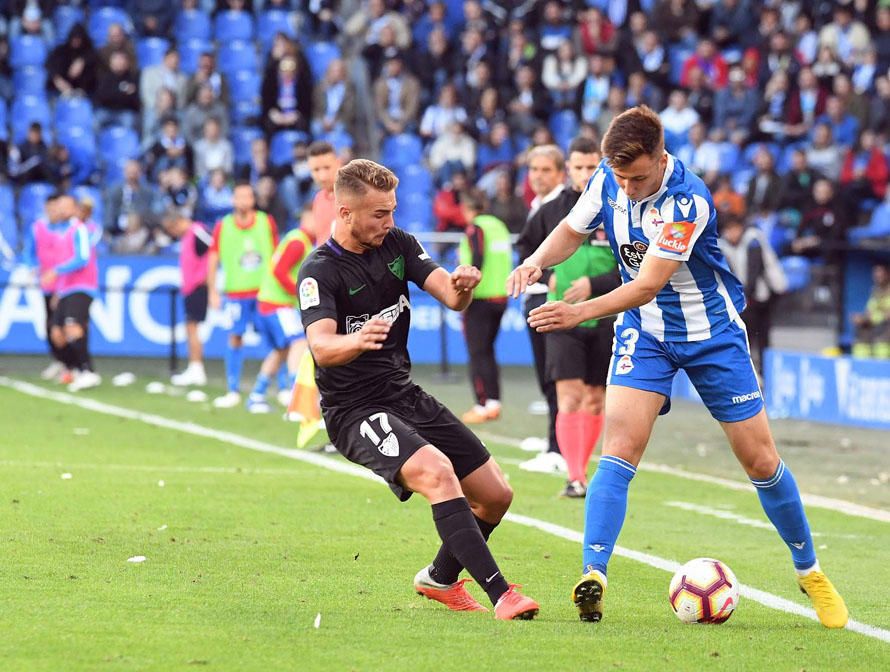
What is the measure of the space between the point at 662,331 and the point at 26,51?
20703 mm

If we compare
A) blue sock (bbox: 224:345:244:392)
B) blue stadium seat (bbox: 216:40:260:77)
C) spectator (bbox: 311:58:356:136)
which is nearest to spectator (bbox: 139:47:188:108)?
blue stadium seat (bbox: 216:40:260:77)

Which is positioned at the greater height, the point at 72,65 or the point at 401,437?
the point at 72,65

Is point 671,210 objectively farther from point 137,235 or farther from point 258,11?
point 258,11

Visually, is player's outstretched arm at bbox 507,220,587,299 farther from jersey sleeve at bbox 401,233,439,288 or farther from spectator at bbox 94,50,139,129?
spectator at bbox 94,50,139,129

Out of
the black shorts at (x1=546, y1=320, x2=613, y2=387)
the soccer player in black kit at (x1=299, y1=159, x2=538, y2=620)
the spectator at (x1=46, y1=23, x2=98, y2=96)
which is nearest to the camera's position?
the soccer player in black kit at (x1=299, y1=159, x2=538, y2=620)

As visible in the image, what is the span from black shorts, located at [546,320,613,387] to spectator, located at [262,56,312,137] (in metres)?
15.2

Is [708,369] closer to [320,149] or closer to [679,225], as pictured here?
[679,225]

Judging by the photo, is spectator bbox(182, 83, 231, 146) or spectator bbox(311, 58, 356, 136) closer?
spectator bbox(182, 83, 231, 146)

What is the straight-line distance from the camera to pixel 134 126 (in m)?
25.4

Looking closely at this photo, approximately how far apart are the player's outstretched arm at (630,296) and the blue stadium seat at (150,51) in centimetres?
2090

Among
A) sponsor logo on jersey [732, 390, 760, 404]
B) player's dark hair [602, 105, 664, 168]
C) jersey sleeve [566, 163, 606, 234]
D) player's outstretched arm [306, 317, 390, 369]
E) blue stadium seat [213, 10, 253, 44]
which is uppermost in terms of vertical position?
blue stadium seat [213, 10, 253, 44]

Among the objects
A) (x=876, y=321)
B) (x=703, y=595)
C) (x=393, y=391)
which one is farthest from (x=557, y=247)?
(x=876, y=321)

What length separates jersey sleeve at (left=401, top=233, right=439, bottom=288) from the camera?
21.8 ft

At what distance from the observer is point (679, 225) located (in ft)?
21.1
